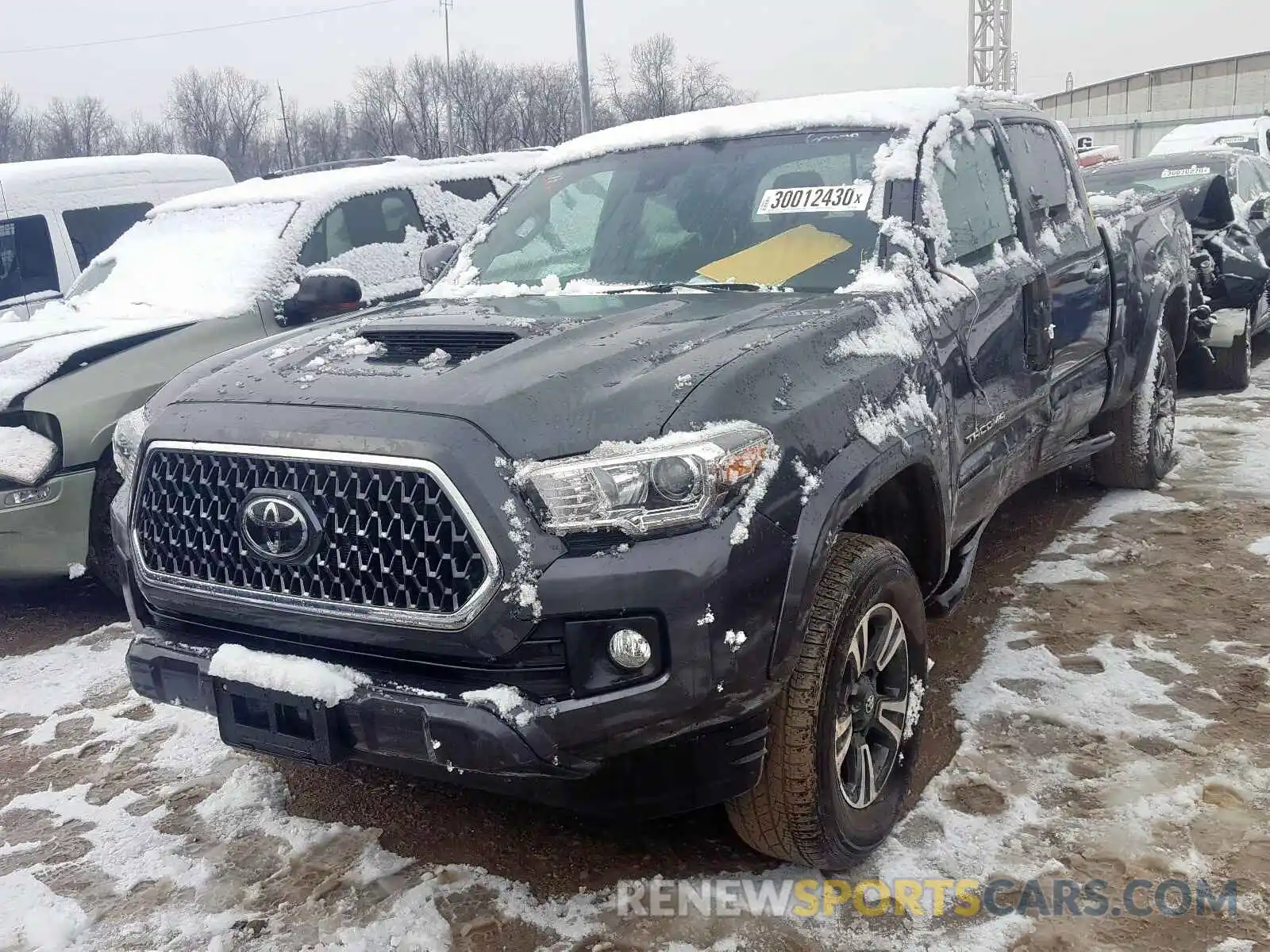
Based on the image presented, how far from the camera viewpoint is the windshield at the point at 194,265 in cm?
560

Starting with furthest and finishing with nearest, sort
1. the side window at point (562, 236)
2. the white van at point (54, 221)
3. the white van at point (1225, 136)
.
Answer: the white van at point (1225, 136)
the white van at point (54, 221)
the side window at point (562, 236)

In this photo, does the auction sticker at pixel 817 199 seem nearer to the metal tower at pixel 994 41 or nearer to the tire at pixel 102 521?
the tire at pixel 102 521

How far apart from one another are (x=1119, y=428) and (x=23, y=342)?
5304mm

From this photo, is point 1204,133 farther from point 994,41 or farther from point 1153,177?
point 994,41

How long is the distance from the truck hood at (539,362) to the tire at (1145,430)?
10.0ft

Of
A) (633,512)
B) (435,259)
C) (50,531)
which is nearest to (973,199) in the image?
(435,259)

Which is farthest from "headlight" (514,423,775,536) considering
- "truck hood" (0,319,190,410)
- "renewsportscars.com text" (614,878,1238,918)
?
"truck hood" (0,319,190,410)

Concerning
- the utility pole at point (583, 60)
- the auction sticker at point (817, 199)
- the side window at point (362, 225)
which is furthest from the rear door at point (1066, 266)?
the utility pole at point (583, 60)

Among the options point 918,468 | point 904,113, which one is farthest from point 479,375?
point 904,113

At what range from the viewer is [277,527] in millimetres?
2488

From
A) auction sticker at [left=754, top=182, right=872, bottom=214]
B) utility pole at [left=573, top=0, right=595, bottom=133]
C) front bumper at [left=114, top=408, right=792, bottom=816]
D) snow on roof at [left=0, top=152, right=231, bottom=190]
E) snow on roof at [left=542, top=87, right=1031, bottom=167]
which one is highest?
utility pole at [left=573, top=0, right=595, bottom=133]

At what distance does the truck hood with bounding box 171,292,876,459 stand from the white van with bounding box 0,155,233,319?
19.5 feet

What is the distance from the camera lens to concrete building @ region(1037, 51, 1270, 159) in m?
50.8

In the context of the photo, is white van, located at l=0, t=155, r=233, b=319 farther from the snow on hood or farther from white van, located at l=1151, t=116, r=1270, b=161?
white van, located at l=1151, t=116, r=1270, b=161
